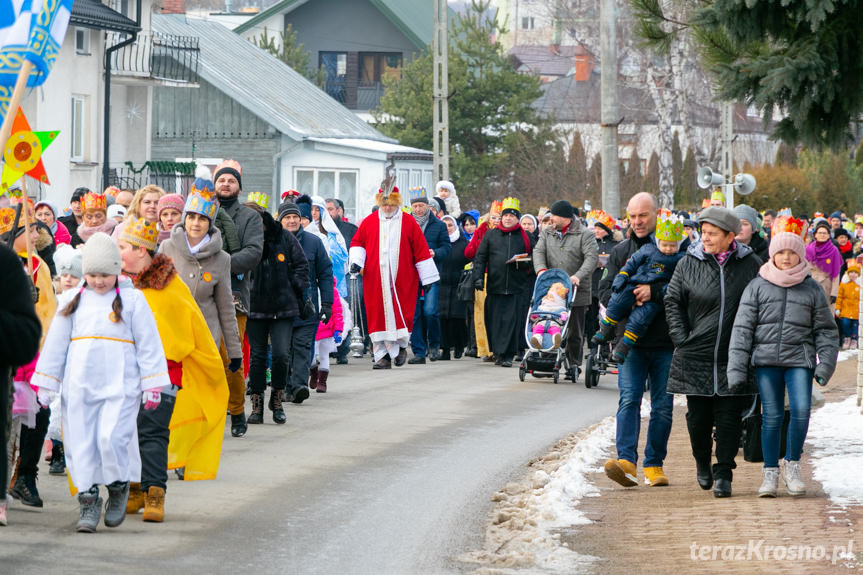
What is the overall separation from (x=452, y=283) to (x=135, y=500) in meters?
12.2

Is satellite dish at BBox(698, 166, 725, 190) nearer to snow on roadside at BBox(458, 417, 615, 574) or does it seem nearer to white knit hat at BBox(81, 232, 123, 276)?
snow on roadside at BBox(458, 417, 615, 574)

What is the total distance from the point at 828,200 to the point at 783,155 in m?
4.49

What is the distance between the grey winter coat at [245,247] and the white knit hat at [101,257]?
369 centimetres

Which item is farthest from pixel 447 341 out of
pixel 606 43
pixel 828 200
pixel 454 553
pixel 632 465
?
pixel 828 200

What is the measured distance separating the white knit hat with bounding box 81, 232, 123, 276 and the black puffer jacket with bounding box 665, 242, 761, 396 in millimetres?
3611

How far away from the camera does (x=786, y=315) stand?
954 centimetres

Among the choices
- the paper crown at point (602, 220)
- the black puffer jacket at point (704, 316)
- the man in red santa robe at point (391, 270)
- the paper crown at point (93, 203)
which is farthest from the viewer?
the paper crown at point (602, 220)

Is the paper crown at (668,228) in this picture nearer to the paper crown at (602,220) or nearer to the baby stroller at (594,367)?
the baby stroller at (594,367)

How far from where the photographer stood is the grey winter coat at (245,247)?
478 inches

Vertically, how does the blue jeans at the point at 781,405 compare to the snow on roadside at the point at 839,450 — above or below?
above

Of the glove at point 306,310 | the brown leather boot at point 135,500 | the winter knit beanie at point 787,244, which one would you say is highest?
the winter knit beanie at point 787,244

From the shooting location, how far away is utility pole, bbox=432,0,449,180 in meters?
31.7

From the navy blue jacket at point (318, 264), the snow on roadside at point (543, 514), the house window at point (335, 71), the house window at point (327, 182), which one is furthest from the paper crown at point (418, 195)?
the house window at point (335, 71)

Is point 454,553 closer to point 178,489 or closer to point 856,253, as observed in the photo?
point 178,489
